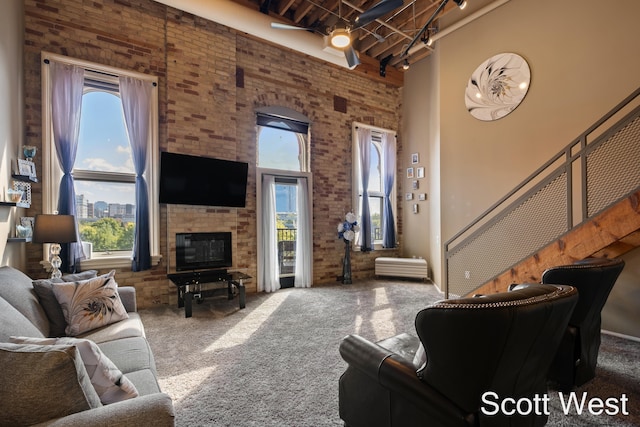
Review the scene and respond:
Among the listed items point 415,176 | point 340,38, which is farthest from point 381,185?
point 340,38

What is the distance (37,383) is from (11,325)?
0.86m

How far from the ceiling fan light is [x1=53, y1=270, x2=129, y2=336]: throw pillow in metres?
3.47

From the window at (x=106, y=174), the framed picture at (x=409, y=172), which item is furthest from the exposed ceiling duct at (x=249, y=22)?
the framed picture at (x=409, y=172)

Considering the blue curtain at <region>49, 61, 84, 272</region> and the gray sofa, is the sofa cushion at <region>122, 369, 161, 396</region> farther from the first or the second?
the blue curtain at <region>49, 61, 84, 272</region>

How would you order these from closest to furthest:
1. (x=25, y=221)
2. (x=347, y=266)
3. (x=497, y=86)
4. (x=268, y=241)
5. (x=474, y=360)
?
1. (x=474, y=360)
2. (x=25, y=221)
3. (x=497, y=86)
4. (x=268, y=241)
5. (x=347, y=266)

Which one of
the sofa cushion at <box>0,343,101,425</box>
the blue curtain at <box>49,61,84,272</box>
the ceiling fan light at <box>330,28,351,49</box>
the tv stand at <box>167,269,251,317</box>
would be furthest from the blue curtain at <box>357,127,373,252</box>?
the sofa cushion at <box>0,343,101,425</box>

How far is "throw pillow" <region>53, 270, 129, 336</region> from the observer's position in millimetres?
2324

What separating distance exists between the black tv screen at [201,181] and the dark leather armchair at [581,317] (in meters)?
4.35

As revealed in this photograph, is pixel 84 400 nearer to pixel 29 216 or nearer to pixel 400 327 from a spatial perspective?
pixel 400 327

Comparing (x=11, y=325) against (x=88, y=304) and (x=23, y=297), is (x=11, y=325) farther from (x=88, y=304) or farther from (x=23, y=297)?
(x=88, y=304)

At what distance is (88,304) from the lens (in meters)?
2.41

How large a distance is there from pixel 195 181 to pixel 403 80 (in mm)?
5359

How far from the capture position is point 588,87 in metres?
3.81

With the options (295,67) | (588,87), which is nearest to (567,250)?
(588,87)
